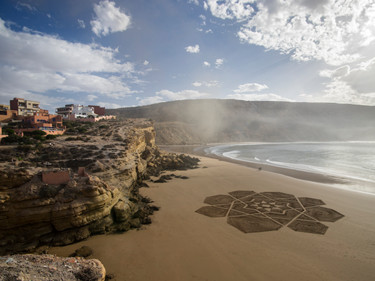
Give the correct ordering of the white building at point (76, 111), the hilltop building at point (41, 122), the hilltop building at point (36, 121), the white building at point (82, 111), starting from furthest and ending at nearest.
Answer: the white building at point (76, 111) → the white building at point (82, 111) → the hilltop building at point (41, 122) → the hilltop building at point (36, 121)

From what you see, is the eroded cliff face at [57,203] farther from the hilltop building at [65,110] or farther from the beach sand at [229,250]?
the hilltop building at [65,110]

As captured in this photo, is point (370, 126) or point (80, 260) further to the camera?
point (370, 126)

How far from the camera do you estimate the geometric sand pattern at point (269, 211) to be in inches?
357

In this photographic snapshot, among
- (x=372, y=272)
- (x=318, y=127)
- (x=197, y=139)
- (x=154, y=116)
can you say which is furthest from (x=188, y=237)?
(x=318, y=127)

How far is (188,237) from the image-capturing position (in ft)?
26.8

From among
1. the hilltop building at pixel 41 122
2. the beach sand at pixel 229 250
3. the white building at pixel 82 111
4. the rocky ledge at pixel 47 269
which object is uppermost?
the white building at pixel 82 111

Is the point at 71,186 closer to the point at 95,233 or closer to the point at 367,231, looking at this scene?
the point at 95,233

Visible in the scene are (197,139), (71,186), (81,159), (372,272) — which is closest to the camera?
(372,272)

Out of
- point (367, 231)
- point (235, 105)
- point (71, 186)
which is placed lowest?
point (367, 231)

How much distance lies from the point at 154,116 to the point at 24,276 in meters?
90.3

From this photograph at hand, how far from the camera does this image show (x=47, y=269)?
13.9ft

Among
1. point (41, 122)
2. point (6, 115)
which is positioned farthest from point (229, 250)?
point (6, 115)

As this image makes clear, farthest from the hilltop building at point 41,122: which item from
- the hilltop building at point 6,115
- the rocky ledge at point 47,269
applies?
the rocky ledge at point 47,269

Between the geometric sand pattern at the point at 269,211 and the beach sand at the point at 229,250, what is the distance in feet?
1.40
